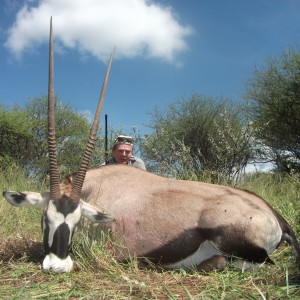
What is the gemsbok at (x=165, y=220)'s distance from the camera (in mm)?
3236

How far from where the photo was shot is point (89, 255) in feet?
10.9

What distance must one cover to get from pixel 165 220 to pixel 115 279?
661 mm

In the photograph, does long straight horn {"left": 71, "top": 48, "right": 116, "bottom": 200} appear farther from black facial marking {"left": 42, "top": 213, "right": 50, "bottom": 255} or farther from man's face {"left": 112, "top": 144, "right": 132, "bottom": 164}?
man's face {"left": 112, "top": 144, "right": 132, "bottom": 164}

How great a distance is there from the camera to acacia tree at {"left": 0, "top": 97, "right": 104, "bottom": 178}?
607 inches

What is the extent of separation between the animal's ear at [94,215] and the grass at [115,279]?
0.38 ft

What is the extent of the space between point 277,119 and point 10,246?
1217cm

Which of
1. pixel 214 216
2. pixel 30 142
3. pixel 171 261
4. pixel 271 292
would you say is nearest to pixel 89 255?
pixel 171 261

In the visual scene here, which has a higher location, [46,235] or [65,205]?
[65,205]

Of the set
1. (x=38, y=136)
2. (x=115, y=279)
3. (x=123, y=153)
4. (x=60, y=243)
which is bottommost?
(x=115, y=279)

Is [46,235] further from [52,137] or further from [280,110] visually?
[280,110]

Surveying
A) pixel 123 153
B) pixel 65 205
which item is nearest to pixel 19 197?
pixel 65 205

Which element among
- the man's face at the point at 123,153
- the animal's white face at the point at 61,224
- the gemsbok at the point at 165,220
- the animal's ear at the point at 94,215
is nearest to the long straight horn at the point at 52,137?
the gemsbok at the point at 165,220

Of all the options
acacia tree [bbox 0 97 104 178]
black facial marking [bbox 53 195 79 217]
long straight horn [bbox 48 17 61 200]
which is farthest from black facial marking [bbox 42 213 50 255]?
acacia tree [bbox 0 97 104 178]

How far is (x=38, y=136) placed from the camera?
16.8m
